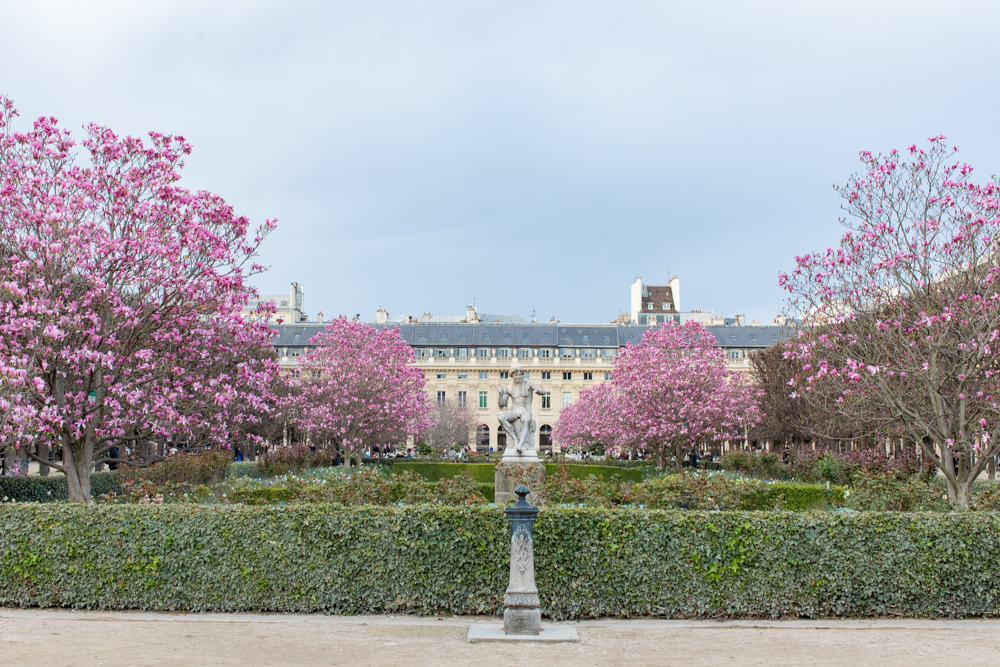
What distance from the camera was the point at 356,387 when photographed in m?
30.7

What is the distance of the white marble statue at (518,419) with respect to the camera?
52.8 ft

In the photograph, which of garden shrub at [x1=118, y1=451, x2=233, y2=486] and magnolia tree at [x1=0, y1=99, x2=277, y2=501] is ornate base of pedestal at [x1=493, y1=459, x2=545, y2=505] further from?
garden shrub at [x1=118, y1=451, x2=233, y2=486]

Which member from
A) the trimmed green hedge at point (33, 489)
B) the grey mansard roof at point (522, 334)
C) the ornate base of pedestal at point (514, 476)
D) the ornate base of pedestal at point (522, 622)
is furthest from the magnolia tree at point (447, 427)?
the ornate base of pedestal at point (522, 622)

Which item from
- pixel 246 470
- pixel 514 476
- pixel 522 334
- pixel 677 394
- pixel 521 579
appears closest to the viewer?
pixel 521 579

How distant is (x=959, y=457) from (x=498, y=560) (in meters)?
8.53

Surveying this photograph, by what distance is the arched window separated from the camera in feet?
260

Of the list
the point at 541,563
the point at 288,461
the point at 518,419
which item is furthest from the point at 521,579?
the point at 288,461

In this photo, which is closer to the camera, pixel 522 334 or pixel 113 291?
pixel 113 291

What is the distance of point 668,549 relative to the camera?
851cm

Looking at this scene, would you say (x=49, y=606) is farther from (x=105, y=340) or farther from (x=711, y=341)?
(x=711, y=341)

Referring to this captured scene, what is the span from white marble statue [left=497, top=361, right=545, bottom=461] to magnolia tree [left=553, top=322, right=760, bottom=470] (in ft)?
40.9

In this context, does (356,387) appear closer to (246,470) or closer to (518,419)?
(246,470)

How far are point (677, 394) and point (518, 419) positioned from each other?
43.5 ft

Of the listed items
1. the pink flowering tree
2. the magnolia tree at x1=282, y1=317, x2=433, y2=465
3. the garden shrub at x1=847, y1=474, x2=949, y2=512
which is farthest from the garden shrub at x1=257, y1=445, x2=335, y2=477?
the garden shrub at x1=847, y1=474, x2=949, y2=512
